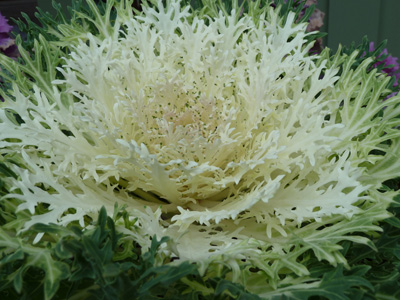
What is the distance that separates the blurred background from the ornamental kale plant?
51.9 inches

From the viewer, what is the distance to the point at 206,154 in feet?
2.43

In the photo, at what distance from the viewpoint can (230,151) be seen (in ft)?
2.54

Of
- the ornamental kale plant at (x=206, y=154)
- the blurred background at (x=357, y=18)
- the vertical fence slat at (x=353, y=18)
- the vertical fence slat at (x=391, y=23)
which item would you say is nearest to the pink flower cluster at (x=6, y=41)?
the ornamental kale plant at (x=206, y=154)

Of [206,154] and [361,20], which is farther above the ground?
[206,154]

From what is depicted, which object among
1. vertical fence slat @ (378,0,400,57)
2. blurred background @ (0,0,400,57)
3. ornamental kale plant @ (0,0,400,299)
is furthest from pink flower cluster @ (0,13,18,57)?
vertical fence slat @ (378,0,400,57)

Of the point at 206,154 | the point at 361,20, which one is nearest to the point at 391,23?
the point at 361,20

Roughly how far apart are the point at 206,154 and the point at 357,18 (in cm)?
167

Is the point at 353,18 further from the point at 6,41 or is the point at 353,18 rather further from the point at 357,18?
the point at 6,41

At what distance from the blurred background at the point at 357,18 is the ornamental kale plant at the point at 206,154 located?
1.32 meters

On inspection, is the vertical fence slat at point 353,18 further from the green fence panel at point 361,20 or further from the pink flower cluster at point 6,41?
the pink flower cluster at point 6,41

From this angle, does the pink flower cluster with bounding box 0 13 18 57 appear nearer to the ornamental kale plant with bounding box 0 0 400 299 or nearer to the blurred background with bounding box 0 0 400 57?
the ornamental kale plant with bounding box 0 0 400 299

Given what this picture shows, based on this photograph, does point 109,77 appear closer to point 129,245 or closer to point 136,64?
point 136,64

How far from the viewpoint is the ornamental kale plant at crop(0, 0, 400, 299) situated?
0.63 metres

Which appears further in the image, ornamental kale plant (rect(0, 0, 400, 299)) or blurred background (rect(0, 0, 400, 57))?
blurred background (rect(0, 0, 400, 57))
